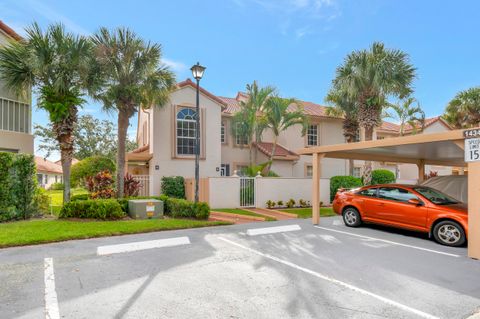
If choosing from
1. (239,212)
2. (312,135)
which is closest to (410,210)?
(239,212)

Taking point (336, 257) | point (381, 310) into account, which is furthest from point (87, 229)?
point (381, 310)

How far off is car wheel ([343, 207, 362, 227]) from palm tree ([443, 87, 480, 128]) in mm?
18997

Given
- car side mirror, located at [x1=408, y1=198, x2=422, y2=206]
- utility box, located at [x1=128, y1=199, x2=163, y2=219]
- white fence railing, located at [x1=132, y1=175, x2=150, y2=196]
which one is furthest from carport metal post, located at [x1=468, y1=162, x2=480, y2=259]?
white fence railing, located at [x1=132, y1=175, x2=150, y2=196]

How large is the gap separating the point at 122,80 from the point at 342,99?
13.5m

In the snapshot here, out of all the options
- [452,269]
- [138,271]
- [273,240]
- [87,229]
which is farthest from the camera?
[87,229]

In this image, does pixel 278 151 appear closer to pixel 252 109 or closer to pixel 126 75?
pixel 252 109

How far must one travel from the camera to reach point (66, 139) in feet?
40.6

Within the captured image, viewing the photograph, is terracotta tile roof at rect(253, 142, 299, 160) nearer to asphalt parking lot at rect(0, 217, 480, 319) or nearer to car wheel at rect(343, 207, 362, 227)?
car wheel at rect(343, 207, 362, 227)

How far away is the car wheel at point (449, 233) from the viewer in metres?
7.60

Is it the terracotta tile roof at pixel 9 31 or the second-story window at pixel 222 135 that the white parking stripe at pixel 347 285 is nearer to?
the second-story window at pixel 222 135

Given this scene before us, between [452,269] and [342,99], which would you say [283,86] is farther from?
[452,269]

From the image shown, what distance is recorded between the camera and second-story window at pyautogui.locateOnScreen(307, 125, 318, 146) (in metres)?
23.1

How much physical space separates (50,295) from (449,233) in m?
8.89

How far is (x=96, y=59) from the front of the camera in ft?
43.0
